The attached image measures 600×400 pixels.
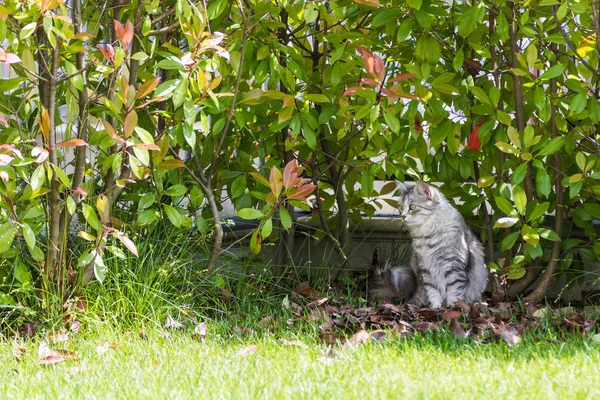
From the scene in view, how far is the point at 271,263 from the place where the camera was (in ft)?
15.8

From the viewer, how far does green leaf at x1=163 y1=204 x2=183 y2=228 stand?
3.85 m

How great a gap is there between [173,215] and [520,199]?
5.61 ft

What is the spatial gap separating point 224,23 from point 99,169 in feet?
3.34

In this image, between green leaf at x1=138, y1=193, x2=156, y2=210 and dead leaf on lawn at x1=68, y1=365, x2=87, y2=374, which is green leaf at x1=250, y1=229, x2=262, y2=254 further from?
dead leaf on lawn at x1=68, y1=365, x2=87, y2=374

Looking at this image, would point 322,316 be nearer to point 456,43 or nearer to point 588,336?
point 588,336

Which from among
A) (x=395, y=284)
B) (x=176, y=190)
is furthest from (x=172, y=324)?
(x=395, y=284)

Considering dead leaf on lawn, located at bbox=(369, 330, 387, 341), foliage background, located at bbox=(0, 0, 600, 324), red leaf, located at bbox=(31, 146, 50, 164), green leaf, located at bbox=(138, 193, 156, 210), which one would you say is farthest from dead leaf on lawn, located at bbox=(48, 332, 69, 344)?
dead leaf on lawn, located at bbox=(369, 330, 387, 341)

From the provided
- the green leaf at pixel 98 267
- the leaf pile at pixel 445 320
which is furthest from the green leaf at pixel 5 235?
the leaf pile at pixel 445 320

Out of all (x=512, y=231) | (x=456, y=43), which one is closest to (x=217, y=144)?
(x=456, y=43)

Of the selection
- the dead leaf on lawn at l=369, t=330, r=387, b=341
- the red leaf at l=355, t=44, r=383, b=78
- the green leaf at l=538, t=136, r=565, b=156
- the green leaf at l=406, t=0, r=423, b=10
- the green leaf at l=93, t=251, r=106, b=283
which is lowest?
the dead leaf on lawn at l=369, t=330, r=387, b=341

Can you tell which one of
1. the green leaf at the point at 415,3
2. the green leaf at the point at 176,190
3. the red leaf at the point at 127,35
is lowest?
the green leaf at the point at 176,190

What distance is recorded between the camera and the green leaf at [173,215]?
3850 mm

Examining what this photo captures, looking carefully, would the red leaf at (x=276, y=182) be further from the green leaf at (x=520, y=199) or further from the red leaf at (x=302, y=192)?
the green leaf at (x=520, y=199)

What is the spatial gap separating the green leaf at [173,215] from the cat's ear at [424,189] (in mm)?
1345
